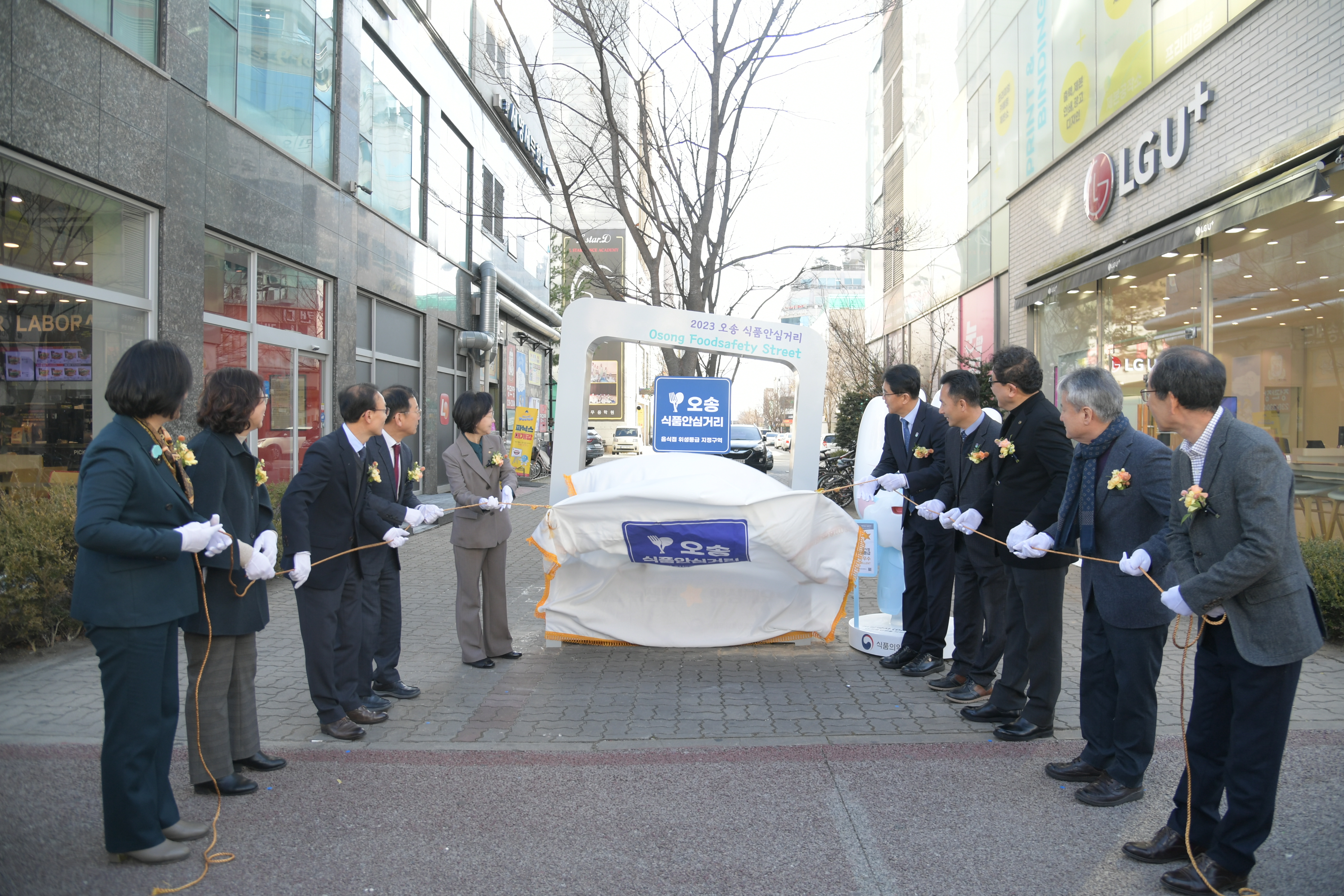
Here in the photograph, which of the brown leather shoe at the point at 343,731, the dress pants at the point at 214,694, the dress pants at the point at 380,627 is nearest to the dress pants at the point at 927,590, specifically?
the dress pants at the point at 380,627

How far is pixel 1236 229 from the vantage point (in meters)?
9.26

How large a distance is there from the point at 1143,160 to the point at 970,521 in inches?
361

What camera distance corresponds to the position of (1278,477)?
2822mm

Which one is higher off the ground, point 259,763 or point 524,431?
point 524,431

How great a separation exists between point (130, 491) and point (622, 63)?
910 cm

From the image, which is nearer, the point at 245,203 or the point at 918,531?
the point at 918,531

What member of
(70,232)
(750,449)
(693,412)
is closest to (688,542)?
(693,412)

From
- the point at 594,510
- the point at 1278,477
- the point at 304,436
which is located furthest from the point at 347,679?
the point at 304,436

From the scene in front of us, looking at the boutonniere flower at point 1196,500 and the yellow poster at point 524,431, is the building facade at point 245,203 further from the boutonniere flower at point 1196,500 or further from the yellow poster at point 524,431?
the boutonniere flower at point 1196,500

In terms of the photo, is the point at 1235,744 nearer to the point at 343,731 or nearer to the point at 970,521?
the point at 970,521

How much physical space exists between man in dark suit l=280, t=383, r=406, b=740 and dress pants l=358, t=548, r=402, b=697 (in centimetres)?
12

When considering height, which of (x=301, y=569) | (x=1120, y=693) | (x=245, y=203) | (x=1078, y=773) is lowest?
(x=1078, y=773)

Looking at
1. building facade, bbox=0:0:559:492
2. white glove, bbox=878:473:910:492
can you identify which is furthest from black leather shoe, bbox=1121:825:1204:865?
building facade, bbox=0:0:559:492

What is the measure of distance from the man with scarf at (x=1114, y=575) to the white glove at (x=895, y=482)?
165cm
